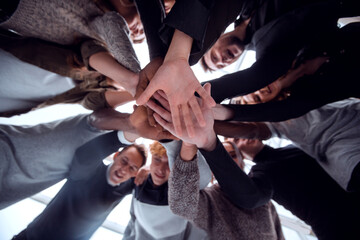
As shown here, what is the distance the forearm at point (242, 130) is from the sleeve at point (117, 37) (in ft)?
1.58

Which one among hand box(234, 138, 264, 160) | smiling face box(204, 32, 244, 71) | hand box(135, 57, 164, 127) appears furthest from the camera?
hand box(234, 138, 264, 160)

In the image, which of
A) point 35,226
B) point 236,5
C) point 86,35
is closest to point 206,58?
point 236,5

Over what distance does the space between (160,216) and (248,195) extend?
23.0 inches

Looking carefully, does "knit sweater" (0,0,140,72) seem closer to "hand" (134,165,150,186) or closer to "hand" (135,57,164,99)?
"hand" (135,57,164,99)

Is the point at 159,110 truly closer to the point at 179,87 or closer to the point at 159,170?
the point at 179,87

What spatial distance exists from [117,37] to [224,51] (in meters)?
0.73

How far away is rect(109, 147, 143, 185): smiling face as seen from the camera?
1255 millimetres

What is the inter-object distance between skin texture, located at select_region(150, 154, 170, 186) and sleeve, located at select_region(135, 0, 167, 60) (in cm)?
89

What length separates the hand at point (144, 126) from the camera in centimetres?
63

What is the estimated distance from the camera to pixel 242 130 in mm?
892

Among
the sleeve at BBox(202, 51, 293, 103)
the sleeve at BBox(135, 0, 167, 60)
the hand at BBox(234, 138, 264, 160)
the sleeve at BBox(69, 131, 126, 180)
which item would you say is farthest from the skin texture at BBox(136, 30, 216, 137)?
the hand at BBox(234, 138, 264, 160)

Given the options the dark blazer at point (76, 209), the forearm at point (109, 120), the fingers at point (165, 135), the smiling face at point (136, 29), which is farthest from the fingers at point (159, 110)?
the dark blazer at point (76, 209)

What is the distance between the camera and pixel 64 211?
111cm

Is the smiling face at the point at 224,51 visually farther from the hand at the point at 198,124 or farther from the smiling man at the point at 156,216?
the smiling man at the point at 156,216
